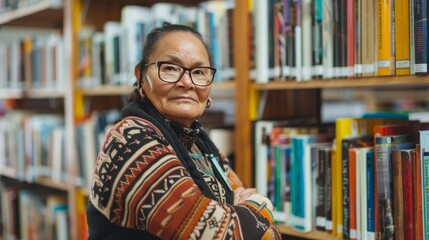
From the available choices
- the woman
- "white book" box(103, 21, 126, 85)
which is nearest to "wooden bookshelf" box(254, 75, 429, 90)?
the woman

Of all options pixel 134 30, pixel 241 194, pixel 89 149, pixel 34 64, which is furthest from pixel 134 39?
pixel 241 194

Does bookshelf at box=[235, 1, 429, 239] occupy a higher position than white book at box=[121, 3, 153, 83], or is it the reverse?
white book at box=[121, 3, 153, 83]

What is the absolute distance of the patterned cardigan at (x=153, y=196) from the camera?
3.45ft

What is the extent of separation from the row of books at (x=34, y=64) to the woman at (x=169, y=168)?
148cm

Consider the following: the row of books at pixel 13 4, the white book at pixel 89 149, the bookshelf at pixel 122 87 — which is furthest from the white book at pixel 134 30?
the row of books at pixel 13 4

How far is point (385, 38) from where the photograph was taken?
1.36 m

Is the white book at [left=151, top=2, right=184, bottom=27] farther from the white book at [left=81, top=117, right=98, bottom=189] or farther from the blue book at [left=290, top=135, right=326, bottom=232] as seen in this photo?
the blue book at [left=290, top=135, right=326, bottom=232]

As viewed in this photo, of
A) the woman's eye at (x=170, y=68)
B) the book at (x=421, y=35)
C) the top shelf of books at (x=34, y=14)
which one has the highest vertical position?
the top shelf of books at (x=34, y=14)

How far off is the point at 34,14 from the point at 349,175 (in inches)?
77.9

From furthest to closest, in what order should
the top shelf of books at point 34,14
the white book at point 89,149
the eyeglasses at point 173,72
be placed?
the top shelf of books at point 34,14 → the white book at point 89,149 → the eyeglasses at point 173,72

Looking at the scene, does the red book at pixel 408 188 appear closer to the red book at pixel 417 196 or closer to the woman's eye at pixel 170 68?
the red book at pixel 417 196

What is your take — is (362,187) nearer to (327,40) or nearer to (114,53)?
(327,40)

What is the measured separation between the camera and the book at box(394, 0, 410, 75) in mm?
1319

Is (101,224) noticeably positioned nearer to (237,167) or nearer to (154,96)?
(154,96)
